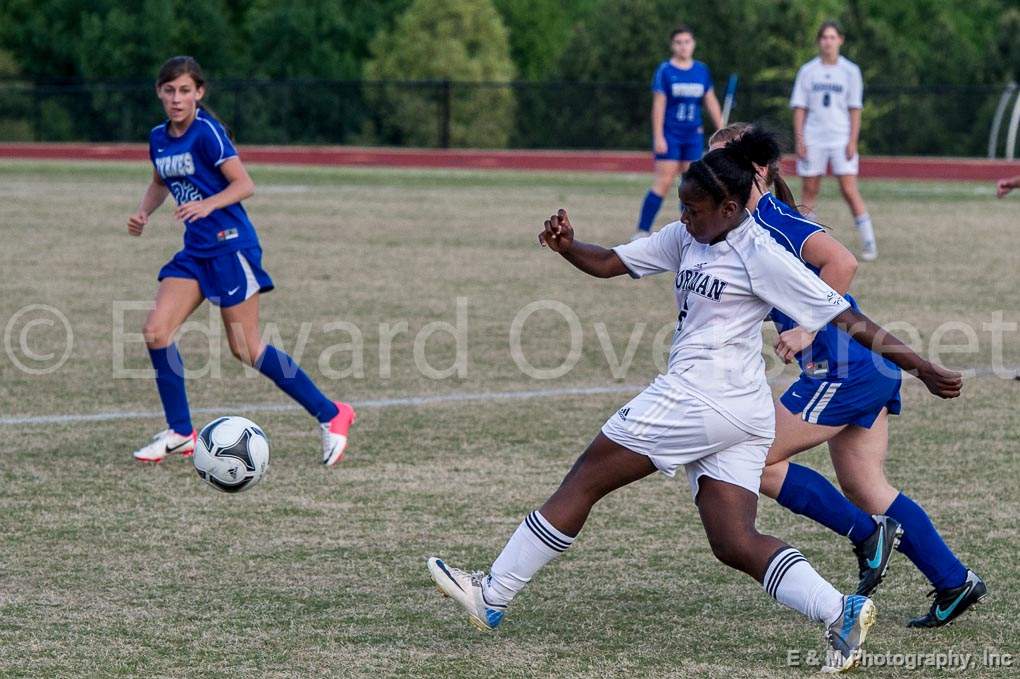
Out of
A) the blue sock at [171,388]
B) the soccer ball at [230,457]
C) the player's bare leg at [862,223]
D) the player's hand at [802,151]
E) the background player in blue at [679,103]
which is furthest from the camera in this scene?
the background player in blue at [679,103]

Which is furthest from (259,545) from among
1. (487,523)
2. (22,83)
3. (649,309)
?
(22,83)

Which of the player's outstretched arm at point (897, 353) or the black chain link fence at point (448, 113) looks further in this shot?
the black chain link fence at point (448, 113)

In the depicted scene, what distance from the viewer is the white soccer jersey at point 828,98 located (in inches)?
601

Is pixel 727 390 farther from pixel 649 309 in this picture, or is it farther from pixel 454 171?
pixel 454 171

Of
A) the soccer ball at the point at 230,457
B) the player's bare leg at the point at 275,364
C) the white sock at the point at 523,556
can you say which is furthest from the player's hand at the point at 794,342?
the player's bare leg at the point at 275,364

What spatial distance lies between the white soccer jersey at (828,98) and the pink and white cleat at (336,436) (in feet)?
29.6

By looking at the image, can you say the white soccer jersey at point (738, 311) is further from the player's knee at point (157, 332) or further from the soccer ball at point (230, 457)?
the player's knee at point (157, 332)

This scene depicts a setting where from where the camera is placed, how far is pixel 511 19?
57.2 meters

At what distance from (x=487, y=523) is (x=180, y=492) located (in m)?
1.38

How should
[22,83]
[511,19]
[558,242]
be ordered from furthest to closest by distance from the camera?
[511,19], [22,83], [558,242]

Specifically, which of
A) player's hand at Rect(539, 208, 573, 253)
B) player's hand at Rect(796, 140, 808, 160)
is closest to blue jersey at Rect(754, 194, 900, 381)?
player's hand at Rect(539, 208, 573, 253)

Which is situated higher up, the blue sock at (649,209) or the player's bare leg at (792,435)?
the player's bare leg at (792,435)

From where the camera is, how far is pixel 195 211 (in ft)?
22.6

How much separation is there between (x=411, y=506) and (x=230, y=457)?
78 centimetres
